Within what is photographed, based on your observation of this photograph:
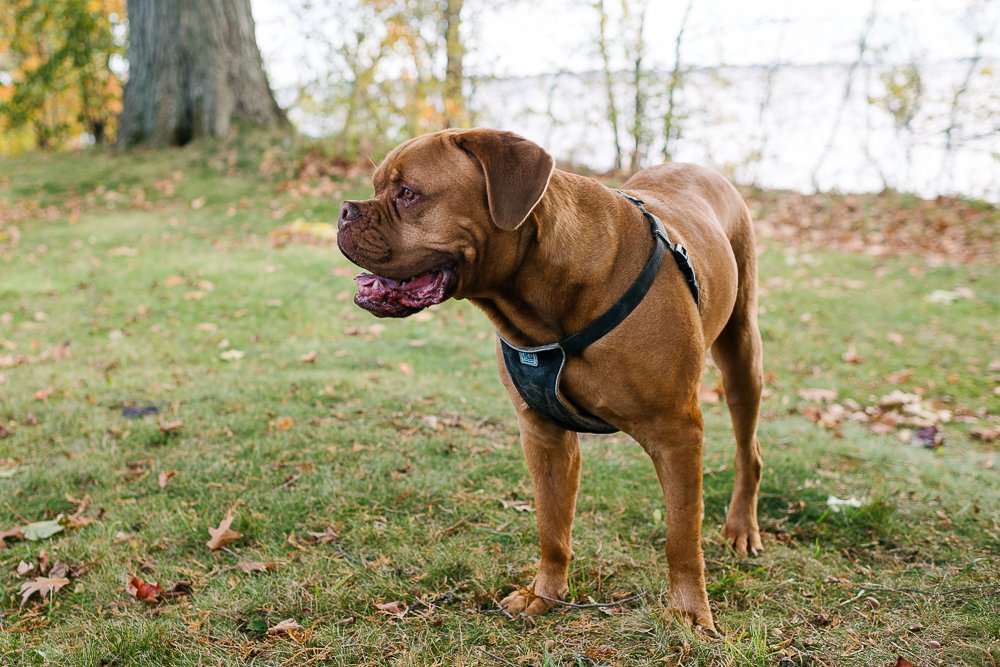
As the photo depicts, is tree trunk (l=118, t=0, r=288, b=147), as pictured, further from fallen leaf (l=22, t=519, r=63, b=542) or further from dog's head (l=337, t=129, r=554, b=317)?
dog's head (l=337, t=129, r=554, b=317)

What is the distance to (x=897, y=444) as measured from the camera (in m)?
5.44

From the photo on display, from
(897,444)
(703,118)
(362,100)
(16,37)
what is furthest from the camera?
(16,37)

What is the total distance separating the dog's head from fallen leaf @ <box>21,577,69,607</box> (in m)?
2.01

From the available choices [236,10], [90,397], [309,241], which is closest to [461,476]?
[90,397]

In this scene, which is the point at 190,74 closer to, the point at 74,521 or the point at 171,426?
the point at 171,426

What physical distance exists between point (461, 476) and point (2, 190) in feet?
40.1

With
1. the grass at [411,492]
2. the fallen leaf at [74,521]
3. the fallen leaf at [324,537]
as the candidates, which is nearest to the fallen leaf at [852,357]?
the grass at [411,492]

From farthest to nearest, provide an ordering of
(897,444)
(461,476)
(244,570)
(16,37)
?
(16,37)
(897,444)
(461,476)
(244,570)

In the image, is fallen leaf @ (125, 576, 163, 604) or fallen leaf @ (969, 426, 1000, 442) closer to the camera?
fallen leaf @ (125, 576, 163, 604)

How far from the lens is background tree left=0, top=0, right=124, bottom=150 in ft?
52.2

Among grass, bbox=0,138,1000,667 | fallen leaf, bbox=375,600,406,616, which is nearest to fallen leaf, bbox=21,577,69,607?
grass, bbox=0,138,1000,667

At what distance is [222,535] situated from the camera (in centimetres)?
383

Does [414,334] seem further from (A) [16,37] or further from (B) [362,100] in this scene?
(A) [16,37]

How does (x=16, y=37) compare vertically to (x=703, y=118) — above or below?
above
